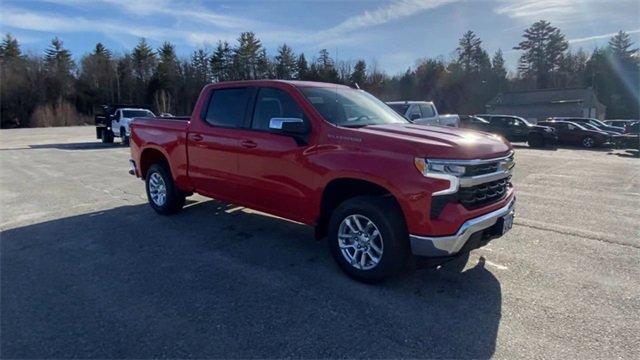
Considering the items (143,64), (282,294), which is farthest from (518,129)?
(143,64)

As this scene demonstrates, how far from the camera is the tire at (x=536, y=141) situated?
23.0m

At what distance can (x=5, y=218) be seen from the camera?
6.74 m

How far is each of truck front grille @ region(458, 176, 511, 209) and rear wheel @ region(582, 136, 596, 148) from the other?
22839 mm

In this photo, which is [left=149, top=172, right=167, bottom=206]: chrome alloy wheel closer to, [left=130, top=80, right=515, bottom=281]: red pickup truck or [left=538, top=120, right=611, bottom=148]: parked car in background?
[left=130, top=80, right=515, bottom=281]: red pickup truck

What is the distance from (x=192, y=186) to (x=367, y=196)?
3039 mm

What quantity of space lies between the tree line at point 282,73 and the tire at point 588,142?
1830 inches

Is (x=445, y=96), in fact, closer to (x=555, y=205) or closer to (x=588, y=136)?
(x=588, y=136)

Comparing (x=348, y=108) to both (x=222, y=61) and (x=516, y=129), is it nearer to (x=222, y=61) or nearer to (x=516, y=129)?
(x=516, y=129)

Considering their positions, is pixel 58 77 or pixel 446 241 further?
pixel 58 77

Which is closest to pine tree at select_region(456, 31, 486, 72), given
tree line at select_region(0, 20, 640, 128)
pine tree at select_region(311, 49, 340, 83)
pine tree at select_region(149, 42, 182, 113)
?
tree line at select_region(0, 20, 640, 128)

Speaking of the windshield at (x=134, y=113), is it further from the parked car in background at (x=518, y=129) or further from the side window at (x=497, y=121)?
the side window at (x=497, y=121)

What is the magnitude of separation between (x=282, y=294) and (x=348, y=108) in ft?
7.36

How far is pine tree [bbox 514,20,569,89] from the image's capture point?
7450 cm

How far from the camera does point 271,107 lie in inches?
195
